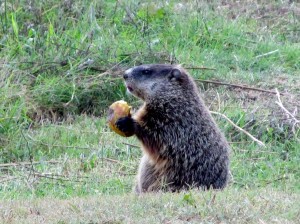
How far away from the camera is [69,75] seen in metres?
9.43

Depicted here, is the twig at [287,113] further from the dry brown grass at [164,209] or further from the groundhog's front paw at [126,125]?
the dry brown grass at [164,209]

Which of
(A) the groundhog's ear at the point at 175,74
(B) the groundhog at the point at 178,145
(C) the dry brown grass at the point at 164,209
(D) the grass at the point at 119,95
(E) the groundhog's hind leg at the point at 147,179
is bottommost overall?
(D) the grass at the point at 119,95

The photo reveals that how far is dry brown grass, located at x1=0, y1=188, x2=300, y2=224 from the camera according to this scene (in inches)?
200

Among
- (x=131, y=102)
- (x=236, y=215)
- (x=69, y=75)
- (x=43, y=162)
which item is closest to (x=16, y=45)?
(x=69, y=75)

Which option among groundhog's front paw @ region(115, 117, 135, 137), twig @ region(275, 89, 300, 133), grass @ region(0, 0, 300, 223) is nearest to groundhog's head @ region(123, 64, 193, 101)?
groundhog's front paw @ region(115, 117, 135, 137)

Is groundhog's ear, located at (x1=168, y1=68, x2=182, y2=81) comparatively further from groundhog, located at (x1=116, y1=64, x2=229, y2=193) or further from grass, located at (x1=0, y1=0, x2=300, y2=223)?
grass, located at (x1=0, y1=0, x2=300, y2=223)

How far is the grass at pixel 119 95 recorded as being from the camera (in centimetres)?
571

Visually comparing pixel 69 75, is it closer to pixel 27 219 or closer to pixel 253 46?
pixel 253 46

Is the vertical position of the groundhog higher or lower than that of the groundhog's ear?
lower

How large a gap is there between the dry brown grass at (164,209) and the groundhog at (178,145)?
0.97 metres

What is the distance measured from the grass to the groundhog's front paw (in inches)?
22.9

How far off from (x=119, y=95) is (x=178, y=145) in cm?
282

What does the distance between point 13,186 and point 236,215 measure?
2733 mm

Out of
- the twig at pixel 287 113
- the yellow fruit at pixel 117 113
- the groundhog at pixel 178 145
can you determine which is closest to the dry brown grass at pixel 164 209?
the groundhog at pixel 178 145
